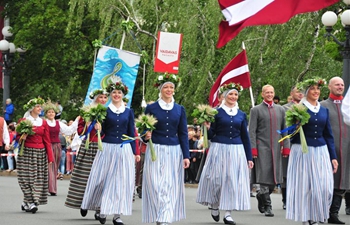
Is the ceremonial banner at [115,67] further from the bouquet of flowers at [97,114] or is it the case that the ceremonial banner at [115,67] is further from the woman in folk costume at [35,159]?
the bouquet of flowers at [97,114]

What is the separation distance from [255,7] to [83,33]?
33533 mm

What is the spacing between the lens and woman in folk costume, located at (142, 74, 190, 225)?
1391 cm

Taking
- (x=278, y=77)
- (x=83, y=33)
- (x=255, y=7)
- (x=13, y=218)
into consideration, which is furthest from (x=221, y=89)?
(x=83, y=33)

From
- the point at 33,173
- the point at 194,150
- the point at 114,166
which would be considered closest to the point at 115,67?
the point at 33,173

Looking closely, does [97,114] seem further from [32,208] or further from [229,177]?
[32,208]

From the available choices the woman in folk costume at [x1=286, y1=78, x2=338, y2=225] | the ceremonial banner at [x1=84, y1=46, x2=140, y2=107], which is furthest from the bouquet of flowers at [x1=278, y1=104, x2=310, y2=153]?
the ceremonial banner at [x1=84, y1=46, x2=140, y2=107]

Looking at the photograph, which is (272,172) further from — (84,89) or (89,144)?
(84,89)

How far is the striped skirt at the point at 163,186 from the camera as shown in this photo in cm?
1388

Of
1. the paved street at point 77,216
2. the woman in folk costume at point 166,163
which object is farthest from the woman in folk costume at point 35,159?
the woman in folk costume at point 166,163

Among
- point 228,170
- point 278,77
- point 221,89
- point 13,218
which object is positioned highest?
point 278,77

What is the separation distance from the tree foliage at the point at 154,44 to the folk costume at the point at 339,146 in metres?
16.1

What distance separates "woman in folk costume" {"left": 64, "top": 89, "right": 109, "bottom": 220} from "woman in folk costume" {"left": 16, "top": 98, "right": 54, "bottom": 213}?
5.29 feet

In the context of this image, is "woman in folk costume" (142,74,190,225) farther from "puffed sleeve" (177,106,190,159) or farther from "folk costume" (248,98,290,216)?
→ "folk costume" (248,98,290,216)

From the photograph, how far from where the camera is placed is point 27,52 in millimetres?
41812
